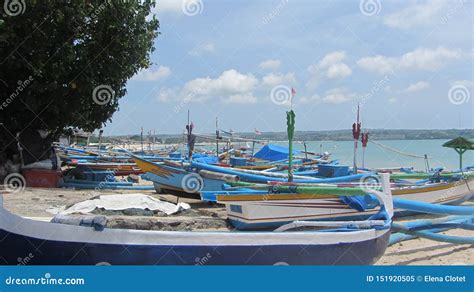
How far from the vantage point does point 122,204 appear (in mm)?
8594

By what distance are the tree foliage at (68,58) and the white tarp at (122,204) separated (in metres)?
6.22

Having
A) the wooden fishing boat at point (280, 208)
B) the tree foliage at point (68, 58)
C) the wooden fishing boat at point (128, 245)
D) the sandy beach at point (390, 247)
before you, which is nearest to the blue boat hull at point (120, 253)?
the wooden fishing boat at point (128, 245)

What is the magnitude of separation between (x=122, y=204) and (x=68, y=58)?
22.5 ft

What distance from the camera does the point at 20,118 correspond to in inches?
583

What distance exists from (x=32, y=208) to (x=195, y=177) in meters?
4.07

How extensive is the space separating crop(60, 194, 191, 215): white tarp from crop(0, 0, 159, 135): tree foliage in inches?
245

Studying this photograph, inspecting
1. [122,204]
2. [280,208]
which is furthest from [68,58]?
[280,208]

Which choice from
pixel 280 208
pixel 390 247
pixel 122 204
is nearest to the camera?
pixel 390 247

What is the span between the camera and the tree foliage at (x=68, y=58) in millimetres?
13289

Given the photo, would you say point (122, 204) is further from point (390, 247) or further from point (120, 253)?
point (390, 247)

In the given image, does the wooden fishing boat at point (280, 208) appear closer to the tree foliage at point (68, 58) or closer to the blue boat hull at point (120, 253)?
the blue boat hull at point (120, 253)

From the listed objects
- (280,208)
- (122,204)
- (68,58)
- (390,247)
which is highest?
(68,58)

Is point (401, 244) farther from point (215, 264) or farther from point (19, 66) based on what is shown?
point (19, 66)
